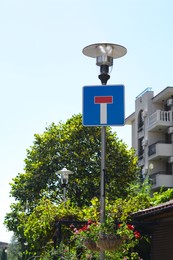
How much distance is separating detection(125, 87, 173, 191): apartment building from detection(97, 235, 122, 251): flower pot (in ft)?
129

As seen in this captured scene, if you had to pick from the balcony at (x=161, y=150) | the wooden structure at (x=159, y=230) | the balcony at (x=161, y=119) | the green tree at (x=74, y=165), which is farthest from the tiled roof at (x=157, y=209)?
the balcony at (x=161, y=119)

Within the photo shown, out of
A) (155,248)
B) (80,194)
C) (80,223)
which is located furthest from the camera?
(80,194)

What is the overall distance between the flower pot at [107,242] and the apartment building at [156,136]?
3939 centimetres

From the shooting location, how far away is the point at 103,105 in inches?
295

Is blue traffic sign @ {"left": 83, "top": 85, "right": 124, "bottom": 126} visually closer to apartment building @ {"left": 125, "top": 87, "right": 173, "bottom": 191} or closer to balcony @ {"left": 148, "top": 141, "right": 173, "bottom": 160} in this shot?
apartment building @ {"left": 125, "top": 87, "right": 173, "bottom": 191}

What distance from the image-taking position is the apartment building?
48.4 metres

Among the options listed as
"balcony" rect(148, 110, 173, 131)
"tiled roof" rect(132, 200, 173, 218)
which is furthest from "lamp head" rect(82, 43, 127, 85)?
"balcony" rect(148, 110, 173, 131)

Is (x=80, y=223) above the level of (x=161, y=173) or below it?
below

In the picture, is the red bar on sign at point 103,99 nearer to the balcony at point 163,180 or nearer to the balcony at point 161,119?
the balcony at point 163,180

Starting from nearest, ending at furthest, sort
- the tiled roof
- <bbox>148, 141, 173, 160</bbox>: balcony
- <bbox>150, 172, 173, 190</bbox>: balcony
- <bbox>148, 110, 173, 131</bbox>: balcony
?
the tiled roof → <bbox>150, 172, 173, 190</bbox>: balcony → <bbox>148, 141, 173, 160</bbox>: balcony → <bbox>148, 110, 173, 131</bbox>: balcony

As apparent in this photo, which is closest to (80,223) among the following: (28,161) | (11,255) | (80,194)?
(80,194)

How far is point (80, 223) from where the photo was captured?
15453 mm

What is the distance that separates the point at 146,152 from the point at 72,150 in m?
18.8

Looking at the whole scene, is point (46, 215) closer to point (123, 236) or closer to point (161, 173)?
point (123, 236)
